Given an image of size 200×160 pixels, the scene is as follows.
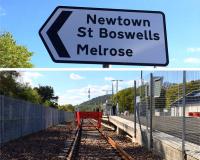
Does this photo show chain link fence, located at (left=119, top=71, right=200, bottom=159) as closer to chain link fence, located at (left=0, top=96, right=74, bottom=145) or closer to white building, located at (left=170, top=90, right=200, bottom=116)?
white building, located at (left=170, top=90, right=200, bottom=116)

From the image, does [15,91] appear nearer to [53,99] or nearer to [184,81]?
[184,81]

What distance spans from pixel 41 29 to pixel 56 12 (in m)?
0.15

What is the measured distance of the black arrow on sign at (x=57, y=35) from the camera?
324 cm

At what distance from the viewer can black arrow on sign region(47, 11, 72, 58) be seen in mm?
3240

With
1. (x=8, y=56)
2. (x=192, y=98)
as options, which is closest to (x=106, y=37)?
(x=192, y=98)

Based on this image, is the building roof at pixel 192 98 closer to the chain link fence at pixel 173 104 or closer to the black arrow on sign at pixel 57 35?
the chain link fence at pixel 173 104

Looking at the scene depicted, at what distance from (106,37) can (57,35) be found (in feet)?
1.06

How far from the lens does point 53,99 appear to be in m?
122

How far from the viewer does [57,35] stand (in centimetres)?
325

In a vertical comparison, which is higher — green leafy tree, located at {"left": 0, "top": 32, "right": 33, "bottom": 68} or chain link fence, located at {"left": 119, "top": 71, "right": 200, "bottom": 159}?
green leafy tree, located at {"left": 0, "top": 32, "right": 33, "bottom": 68}

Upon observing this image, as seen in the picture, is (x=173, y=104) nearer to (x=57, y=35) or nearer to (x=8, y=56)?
(x=57, y=35)

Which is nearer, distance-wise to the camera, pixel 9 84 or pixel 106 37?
pixel 106 37

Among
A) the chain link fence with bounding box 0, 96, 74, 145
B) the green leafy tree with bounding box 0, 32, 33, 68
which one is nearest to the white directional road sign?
the chain link fence with bounding box 0, 96, 74, 145

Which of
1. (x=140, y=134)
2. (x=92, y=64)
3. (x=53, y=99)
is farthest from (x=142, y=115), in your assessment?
(x=53, y=99)
